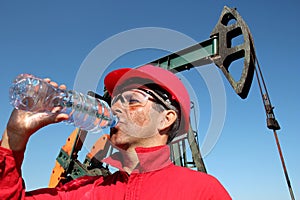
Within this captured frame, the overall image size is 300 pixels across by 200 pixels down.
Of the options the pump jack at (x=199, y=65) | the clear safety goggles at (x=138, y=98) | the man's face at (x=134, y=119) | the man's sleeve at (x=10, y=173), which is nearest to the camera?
the man's sleeve at (x=10, y=173)

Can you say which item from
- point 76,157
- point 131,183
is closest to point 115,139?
point 131,183

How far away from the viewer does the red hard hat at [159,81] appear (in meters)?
2.39

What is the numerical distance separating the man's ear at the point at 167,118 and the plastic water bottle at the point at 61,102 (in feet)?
1.15

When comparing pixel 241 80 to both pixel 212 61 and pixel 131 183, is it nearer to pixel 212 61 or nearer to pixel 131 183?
pixel 212 61

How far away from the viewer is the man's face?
216cm

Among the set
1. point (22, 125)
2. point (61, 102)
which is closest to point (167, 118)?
point (61, 102)

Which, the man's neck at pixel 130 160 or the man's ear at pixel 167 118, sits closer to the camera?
the man's neck at pixel 130 160

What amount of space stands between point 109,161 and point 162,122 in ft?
1.55

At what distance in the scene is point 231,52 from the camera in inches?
210

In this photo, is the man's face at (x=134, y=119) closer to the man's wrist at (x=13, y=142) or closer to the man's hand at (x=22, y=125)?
the man's hand at (x=22, y=125)

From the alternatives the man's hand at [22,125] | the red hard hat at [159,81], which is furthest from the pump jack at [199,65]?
the man's hand at [22,125]

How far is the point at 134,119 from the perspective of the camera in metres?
2.20

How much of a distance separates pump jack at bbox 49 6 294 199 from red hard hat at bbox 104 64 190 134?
1329 mm

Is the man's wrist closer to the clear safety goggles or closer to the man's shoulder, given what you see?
the clear safety goggles
